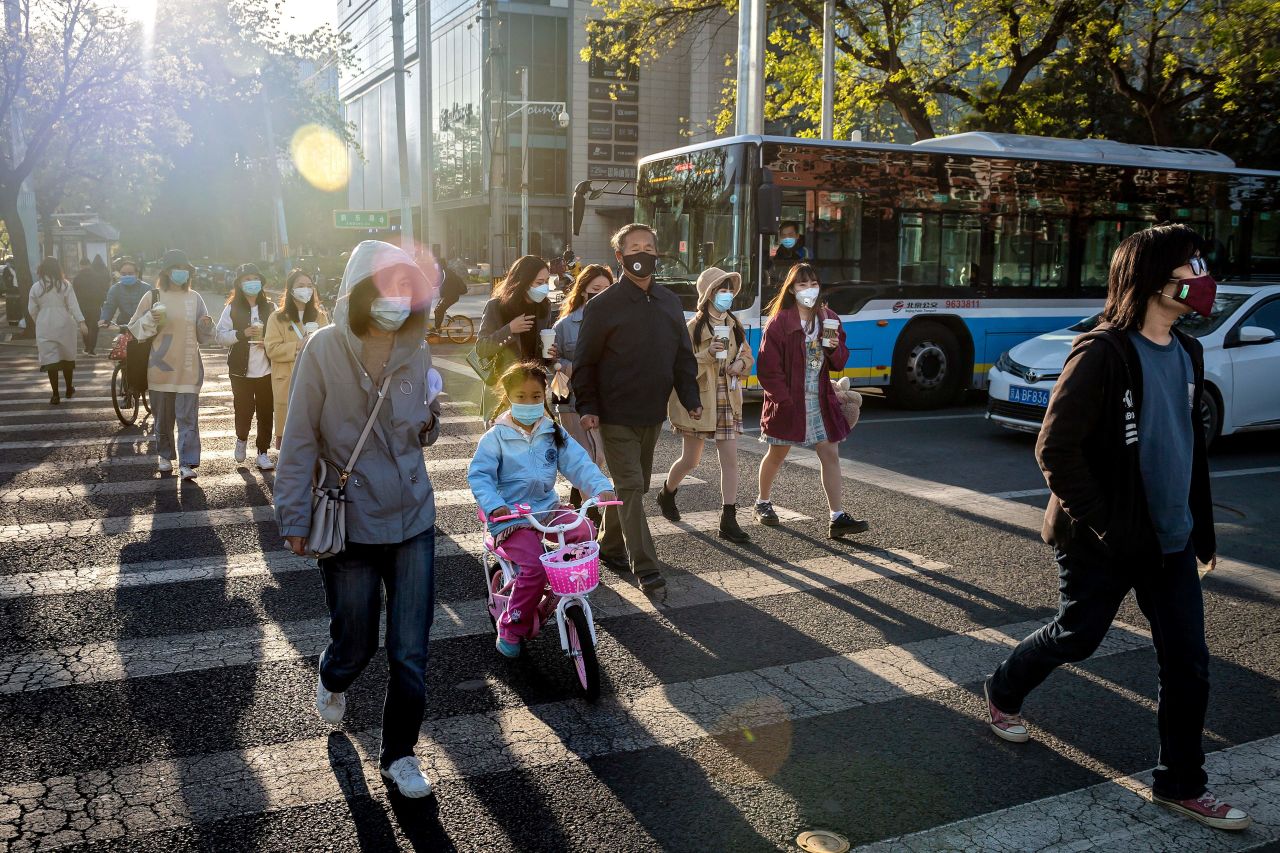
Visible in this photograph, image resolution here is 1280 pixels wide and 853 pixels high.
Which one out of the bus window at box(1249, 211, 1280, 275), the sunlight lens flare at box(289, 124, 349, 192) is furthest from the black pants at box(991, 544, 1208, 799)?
the sunlight lens flare at box(289, 124, 349, 192)

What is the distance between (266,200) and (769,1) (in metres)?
51.9

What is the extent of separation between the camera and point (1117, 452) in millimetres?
3607

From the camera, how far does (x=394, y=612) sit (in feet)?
12.3

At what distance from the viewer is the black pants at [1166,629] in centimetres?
357

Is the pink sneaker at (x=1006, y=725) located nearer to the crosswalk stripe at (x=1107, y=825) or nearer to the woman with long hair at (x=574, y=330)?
the crosswalk stripe at (x=1107, y=825)

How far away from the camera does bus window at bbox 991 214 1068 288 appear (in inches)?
579

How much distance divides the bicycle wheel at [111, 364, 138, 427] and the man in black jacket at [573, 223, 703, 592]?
7.68 metres

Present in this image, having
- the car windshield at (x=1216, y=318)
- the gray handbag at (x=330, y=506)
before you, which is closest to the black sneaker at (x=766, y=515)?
the gray handbag at (x=330, y=506)

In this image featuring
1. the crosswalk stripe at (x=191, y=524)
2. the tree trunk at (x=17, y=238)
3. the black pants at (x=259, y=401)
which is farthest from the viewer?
the tree trunk at (x=17, y=238)

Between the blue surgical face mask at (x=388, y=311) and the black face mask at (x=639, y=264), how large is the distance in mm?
2587

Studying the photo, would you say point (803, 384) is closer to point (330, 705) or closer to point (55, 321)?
point (330, 705)

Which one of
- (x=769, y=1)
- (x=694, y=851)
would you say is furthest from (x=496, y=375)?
(x=769, y=1)

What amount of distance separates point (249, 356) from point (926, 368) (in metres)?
8.16

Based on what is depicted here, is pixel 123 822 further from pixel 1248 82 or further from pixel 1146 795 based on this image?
pixel 1248 82
